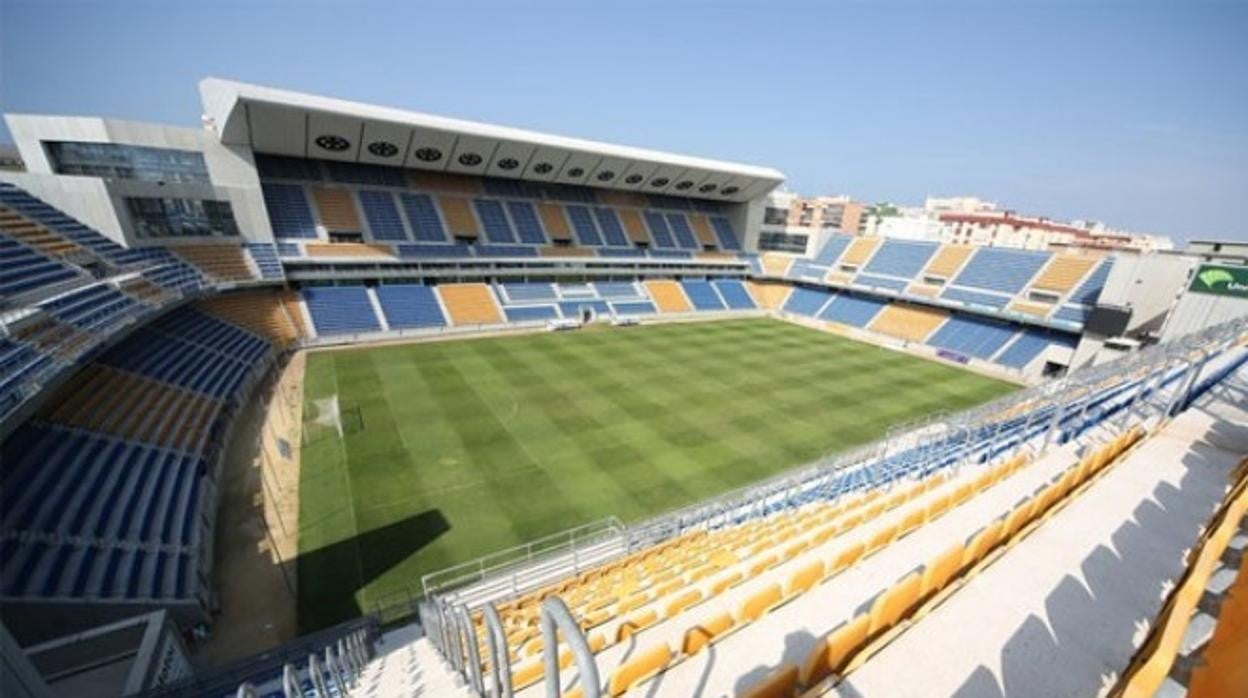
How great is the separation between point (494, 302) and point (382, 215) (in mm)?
8734

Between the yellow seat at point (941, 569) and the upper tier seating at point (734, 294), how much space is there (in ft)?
113

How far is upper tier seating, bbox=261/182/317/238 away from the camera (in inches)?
1050

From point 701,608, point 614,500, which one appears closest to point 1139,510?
point 701,608

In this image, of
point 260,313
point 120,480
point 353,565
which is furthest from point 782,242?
point 120,480

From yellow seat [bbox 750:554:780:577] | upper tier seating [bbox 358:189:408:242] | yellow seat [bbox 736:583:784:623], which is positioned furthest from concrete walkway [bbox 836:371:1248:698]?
upper tier seating [bbox 358:189:408:242]

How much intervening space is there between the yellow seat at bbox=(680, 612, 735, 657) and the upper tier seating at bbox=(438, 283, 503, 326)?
26.5 meters

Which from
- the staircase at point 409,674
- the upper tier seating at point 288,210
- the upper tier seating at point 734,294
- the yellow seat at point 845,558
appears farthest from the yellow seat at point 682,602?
the upper tier seating at point 734,294

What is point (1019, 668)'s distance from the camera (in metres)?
3.24

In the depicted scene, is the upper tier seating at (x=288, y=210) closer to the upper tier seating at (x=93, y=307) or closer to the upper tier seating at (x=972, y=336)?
the upper tier seating at (x=93, y=307)

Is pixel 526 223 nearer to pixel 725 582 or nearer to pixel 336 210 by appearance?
pixel 336 210

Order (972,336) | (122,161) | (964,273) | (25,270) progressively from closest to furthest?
(25,270), (122,161), (972,336), (964,273)

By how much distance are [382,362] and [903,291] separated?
1285 inches

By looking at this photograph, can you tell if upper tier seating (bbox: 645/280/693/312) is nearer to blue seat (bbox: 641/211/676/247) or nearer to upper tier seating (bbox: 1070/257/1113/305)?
blue seat (bbox: 641/211/676/247)

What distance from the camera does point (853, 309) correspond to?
34.9 metres
